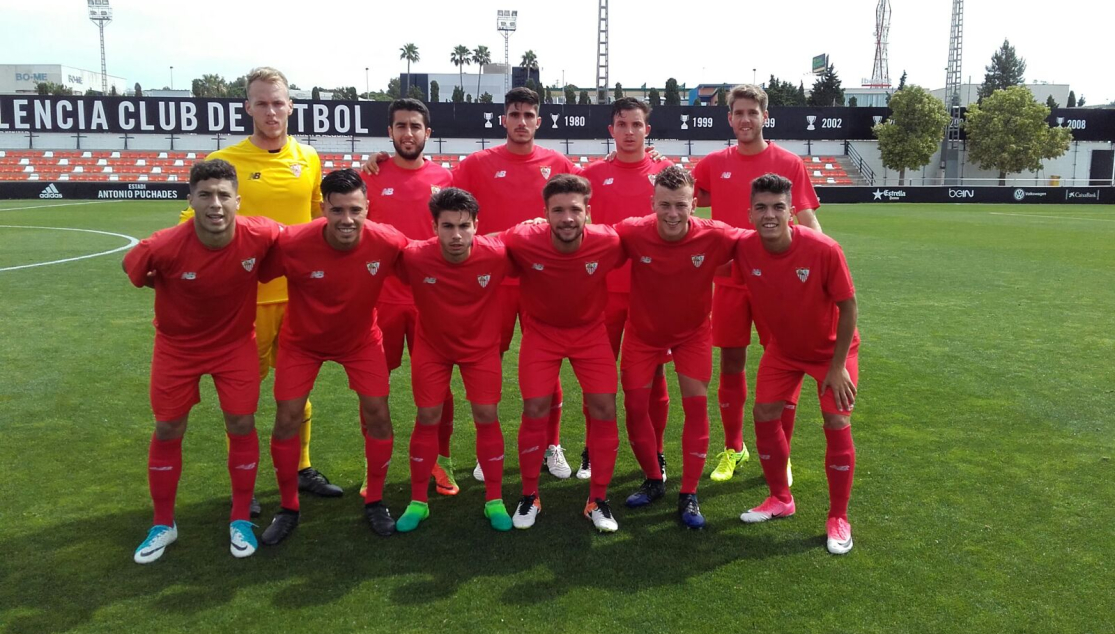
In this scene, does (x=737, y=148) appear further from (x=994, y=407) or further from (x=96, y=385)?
(x=96, y=385)

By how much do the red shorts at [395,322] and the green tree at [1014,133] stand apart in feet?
137

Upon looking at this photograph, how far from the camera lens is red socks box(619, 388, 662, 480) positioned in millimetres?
4383

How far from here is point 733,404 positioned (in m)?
4.97

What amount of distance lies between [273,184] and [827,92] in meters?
55.3

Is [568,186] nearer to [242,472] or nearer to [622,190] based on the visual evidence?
[622,190]

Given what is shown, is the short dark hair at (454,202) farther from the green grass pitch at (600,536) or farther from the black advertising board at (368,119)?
the black advertising board at (368,119)

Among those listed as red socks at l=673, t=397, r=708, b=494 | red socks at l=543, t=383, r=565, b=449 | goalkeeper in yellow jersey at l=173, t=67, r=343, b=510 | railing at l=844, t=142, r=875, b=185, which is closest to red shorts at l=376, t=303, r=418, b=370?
goalkeeper in yellow jersey at l=173, t=67, r=343, b=510

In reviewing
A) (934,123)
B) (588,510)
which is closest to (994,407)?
(588,510)

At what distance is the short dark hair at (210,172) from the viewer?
143 inches

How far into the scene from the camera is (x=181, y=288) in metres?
3.76

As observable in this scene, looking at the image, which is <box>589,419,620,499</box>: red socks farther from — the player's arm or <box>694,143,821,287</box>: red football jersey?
<box>694,143,821,287</box>: red football jersey

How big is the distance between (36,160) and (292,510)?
42.7 m

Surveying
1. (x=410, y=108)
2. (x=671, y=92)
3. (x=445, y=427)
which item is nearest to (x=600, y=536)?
(x=445, y=427)

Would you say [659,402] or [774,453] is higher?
[659,402]
